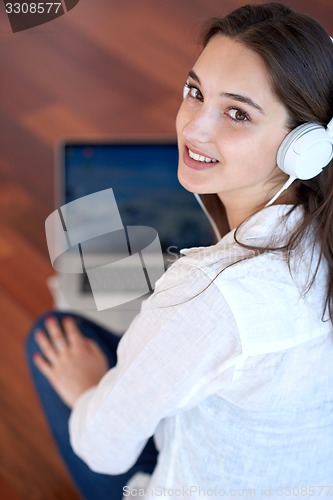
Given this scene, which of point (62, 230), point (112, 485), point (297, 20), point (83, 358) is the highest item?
point (297, 20)

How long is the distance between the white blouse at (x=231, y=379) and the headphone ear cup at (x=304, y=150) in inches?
2.2

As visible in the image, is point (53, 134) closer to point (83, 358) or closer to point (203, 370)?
point (83, 358)

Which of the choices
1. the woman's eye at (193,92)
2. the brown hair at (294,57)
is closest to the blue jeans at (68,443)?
the brown hair at (294,57)

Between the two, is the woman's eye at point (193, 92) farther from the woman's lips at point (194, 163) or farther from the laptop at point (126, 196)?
the laptop at point (126, 196)

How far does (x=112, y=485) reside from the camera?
115cm

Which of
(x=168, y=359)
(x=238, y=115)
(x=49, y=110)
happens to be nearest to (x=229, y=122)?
(x=238, y=115)

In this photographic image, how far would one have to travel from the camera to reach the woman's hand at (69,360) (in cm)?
116

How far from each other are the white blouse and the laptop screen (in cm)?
54

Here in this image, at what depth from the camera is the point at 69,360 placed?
1215mm

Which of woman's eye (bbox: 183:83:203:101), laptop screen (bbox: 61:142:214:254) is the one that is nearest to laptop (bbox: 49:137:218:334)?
laptop screen (bbox: 61:142:214:254)

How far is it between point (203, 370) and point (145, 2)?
1.58 feet

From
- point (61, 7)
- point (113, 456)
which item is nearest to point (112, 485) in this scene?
point (113, 456)

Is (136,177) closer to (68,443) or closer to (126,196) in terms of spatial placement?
(126,196)

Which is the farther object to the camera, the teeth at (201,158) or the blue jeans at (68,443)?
the blue jeans at (68,443)
